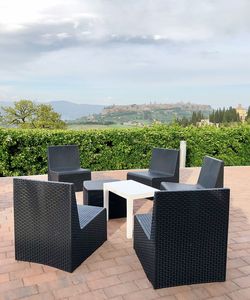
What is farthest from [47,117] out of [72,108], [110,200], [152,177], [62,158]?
[110,200]

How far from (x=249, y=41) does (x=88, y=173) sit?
307 inches

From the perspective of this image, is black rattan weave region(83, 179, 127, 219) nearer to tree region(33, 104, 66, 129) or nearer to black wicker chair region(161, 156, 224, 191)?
black wicker chair region(161, 156, 224, 191)

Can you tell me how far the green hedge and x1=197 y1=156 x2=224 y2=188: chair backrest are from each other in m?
4.15

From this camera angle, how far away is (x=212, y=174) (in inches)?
187

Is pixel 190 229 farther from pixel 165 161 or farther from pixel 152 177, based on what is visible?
pixel 165 161

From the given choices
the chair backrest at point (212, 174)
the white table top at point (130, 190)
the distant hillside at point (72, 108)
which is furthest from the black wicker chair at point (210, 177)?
the distant hillside at point (72, 108)

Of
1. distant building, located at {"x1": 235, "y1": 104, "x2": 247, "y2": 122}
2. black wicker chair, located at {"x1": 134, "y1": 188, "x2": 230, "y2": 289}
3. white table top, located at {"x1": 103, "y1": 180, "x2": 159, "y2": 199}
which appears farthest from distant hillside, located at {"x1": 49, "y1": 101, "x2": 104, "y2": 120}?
black wicker chair, located at {"x1": 134, "y1": 188, "x2": 230, "y2": 289}

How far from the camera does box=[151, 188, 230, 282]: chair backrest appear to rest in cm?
275

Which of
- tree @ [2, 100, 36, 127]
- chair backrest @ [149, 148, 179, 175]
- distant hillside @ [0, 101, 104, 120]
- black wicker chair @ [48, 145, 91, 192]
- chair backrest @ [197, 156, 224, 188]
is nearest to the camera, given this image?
chair backrest @ [197, 156, 224, 188]

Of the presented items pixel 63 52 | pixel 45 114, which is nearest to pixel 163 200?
pixel 63 52

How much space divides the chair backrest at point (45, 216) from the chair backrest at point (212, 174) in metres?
2.27

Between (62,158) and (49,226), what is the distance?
3.69m

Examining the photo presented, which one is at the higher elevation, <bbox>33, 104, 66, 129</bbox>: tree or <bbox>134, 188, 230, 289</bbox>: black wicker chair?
<bbox>33, 104, 66, 129</bbox>: tree

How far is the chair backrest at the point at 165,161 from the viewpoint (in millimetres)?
6009
